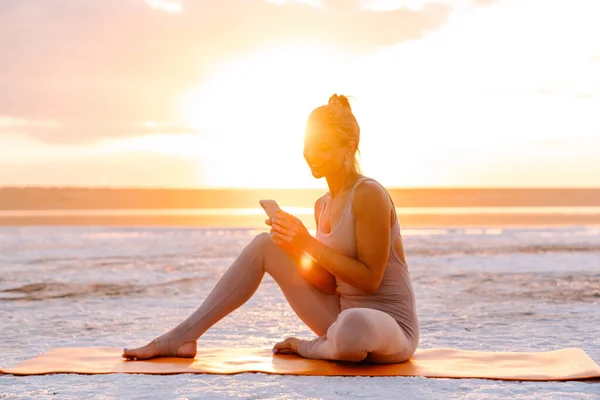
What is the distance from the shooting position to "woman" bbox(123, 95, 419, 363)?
409cm

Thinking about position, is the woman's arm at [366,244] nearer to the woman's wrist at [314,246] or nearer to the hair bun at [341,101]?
the woman's wrist at [314,246]

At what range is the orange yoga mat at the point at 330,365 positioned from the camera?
422cm

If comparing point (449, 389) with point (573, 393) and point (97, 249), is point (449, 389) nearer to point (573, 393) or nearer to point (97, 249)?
point (573, 393)

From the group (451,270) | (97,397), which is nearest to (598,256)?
(451,270)

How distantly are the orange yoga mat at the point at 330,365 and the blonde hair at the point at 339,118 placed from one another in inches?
49.6

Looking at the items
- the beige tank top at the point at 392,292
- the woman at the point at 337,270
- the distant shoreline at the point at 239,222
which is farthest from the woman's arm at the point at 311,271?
the distant shoreline at the point at 239,222

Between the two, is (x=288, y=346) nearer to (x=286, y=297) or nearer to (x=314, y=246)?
(x=286, y=297)

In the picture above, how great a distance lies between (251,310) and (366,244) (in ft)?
11.3

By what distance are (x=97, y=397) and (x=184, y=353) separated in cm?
91

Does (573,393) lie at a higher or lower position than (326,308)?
lower

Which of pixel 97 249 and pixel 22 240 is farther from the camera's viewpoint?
pixel 22 240

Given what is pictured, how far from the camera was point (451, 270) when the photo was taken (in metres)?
10.8

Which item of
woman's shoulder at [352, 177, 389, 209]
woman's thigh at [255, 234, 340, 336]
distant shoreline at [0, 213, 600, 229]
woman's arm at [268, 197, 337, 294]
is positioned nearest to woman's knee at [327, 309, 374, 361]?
woman's thigh at [255, 234, 340, 336]

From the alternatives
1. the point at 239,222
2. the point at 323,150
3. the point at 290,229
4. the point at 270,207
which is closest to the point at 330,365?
the point at 290,229
